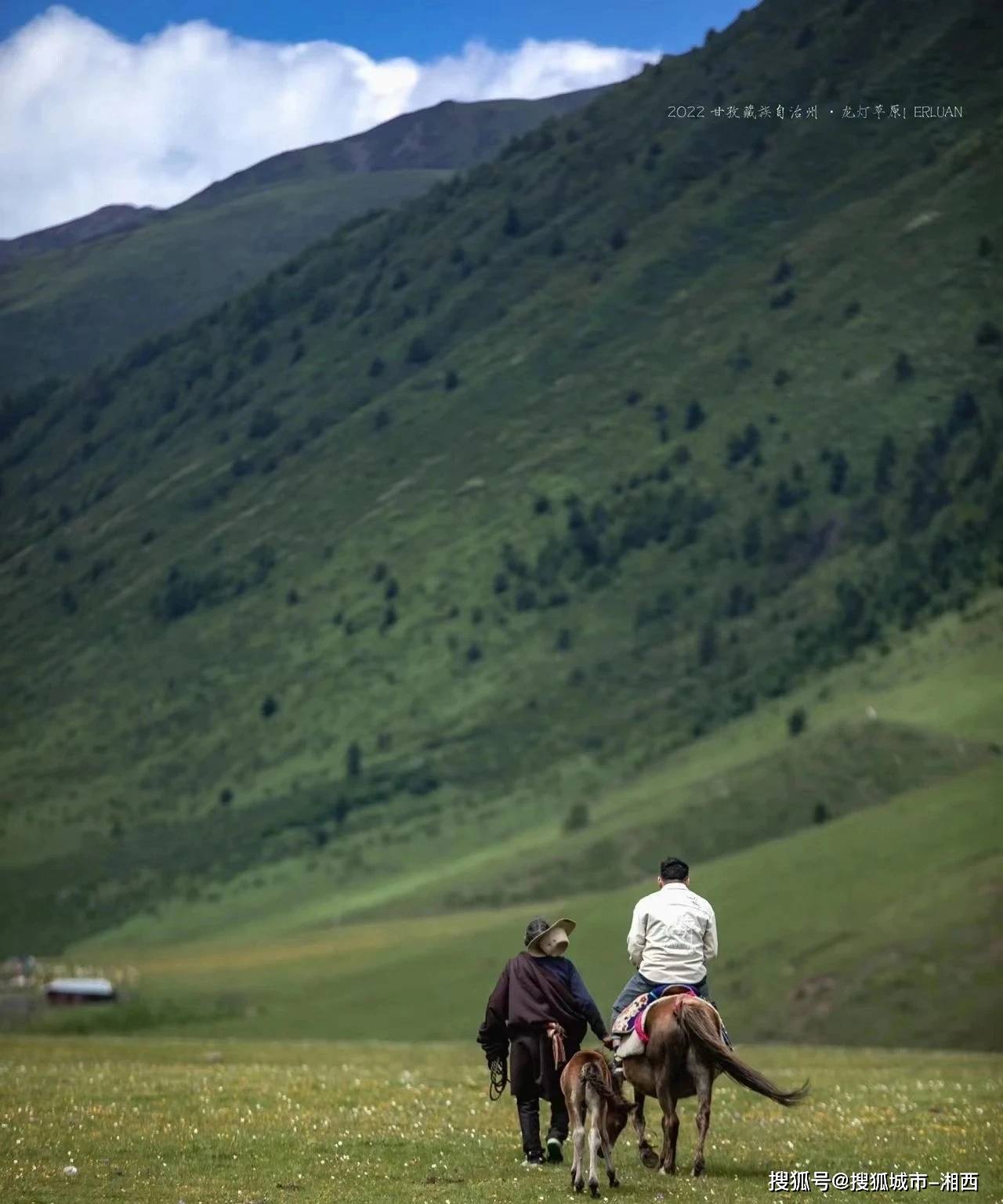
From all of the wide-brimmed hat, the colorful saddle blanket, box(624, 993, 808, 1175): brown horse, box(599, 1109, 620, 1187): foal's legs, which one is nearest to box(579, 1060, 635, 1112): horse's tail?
box(599, 1109, 620, 1187): foal's legs

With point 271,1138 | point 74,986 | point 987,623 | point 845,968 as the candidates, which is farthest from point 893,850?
point 271,1138

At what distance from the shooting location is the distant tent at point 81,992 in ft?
417

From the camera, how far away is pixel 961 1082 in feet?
137

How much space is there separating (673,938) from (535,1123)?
3.10 metres

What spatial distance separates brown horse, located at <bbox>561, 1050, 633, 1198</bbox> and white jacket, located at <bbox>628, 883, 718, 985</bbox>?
1.74 metres

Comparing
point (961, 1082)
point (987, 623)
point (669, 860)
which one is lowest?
point (961, 1082)

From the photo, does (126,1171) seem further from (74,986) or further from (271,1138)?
(74,986)

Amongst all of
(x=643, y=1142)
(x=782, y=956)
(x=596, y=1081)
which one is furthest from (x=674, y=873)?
(x=782, y=956)

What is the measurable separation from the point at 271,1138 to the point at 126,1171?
3218mm

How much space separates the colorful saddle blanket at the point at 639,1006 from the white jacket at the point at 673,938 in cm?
10

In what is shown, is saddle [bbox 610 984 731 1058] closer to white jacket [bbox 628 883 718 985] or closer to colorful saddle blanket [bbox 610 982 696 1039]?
colorful saddle blanket [bbox 610 982 696 1039]

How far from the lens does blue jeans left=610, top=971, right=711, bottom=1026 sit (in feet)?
81.7

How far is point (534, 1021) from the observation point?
2522cm

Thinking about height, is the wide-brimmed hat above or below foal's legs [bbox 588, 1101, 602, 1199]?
above
